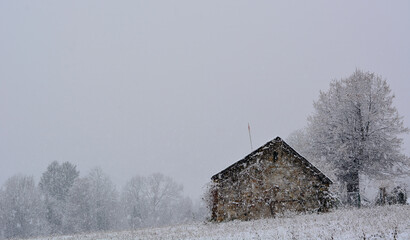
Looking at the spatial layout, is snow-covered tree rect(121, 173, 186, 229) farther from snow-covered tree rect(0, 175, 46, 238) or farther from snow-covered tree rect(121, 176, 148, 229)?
snow-covered tree rect(0, 175, 46, 238)

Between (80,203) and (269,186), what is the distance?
42.4 m

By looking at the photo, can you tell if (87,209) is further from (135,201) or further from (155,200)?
(155,200)

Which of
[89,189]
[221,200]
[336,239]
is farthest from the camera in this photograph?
[89,189]

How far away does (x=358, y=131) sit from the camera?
1112 inches

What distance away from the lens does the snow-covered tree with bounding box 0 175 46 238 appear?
56812 mm

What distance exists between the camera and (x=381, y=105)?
2830cm

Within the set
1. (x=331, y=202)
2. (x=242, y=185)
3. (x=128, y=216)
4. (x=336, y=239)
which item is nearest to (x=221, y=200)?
(x=242, y=185)

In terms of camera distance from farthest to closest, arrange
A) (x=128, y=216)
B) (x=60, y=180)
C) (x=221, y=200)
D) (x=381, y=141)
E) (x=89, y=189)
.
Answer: (x=128, y=216) → (x=60, y=180) → (x=89, y=189) → (x=381, y=141) → (x=221, y=200)

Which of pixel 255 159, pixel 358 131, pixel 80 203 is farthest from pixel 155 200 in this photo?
pixel 255 159

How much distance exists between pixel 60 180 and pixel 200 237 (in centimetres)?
5720

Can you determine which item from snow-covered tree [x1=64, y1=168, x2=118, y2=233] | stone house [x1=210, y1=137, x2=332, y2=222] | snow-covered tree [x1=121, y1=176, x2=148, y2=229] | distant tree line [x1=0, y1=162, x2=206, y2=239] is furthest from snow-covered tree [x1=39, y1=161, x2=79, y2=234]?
stone house [x1=210, y1=137, x2=332, y2=222]

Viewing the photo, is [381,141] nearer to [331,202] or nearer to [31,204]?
[331,202]

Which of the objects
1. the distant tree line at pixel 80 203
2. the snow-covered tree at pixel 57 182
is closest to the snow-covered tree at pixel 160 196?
the distant tree line at pixel 80 203

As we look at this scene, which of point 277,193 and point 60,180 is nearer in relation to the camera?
point 277,193
